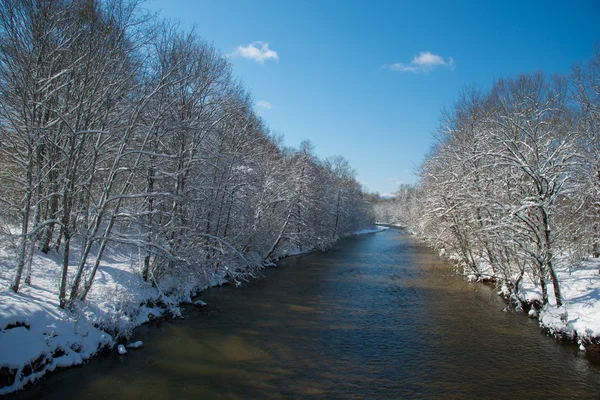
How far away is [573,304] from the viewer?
12516 millimetres

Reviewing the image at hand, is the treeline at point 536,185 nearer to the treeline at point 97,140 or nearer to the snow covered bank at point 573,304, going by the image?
the snow covered bank at point 573,304

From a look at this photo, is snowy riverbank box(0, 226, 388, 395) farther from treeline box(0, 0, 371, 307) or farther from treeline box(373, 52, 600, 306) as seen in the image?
treeline box(373, 52, 600, 306)

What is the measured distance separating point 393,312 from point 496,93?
16.1 meters

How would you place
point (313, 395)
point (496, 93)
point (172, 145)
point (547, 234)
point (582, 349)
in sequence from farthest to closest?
point (496, 93), point (172, 145), point (547, 234), point (582, 349), point (313, 395)

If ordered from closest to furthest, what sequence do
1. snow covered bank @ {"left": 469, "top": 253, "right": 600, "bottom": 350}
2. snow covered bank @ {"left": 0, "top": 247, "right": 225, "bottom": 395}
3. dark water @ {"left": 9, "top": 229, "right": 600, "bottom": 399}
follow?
snow covered bank @ {"left": 0, "top": 247, "right": 225, "bottom": 395} < dark water @ {"left": 9, "top": 229, "right": 600, "bottom": 399} < snow covered bank @ {"left": 469, "top": 253, "right": 600, "bottom": 350}

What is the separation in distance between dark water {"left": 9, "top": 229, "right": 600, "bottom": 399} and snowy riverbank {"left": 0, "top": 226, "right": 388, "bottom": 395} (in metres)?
0.53

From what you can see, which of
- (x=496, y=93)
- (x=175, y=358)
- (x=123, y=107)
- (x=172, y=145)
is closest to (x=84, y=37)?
(x=123, y=107)

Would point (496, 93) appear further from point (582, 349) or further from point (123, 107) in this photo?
point (123, 107)

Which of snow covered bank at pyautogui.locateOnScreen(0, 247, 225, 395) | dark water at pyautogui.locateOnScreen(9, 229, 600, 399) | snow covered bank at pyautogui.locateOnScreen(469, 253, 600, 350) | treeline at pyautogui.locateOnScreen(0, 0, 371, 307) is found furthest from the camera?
snow covered bank at pyautogui.locateOnScreen(469, 253, 600, 350)

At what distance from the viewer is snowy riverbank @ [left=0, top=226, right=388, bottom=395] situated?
26.7 feet

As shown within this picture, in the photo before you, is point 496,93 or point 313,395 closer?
point 313,395

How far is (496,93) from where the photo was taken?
2192 centimetres

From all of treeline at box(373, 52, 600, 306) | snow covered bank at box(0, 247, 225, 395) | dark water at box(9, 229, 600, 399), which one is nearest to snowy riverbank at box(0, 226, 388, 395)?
snow covered bank at box(0, 247, 225, 395)

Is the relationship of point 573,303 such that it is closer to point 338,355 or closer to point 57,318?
point 338,355
